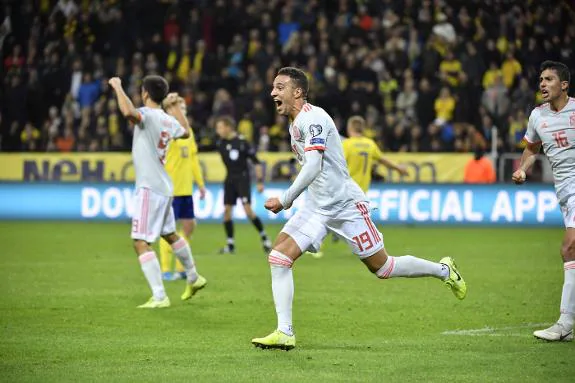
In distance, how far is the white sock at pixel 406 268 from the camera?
9.00 m

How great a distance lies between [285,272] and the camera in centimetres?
864

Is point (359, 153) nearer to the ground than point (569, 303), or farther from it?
farther from it

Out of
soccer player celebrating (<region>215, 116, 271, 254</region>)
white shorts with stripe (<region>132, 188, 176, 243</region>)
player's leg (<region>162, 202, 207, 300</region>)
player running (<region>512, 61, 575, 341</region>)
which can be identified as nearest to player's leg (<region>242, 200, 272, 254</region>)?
soccer player celebrating (<region>215, 116, 271, 254</region>)

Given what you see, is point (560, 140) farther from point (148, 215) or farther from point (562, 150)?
point (148, 215)

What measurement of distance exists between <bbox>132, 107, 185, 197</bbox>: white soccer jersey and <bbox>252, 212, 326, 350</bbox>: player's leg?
10.1ft

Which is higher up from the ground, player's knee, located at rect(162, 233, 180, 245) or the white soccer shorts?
the white soccer shorts

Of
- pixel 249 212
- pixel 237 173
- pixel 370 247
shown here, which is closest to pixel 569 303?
pixel 370 247

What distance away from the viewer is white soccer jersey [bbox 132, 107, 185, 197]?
11.4 meters

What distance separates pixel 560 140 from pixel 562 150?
0.30 ft

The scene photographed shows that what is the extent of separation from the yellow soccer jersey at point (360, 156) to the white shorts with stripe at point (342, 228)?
8.85 m

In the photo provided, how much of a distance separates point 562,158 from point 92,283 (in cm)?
666

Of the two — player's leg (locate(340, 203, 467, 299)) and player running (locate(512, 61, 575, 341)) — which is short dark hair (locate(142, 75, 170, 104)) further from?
player running (locate(512, 61, 575, 341))

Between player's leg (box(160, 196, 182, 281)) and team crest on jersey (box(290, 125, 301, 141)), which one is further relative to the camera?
player's leg (box(160, 196, 182, 281))

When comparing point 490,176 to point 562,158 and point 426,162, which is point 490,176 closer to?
point 426,162
